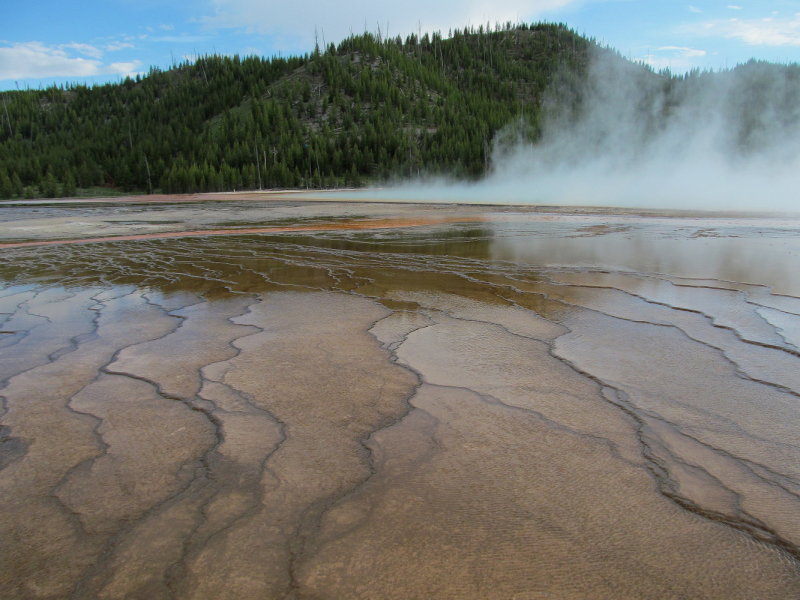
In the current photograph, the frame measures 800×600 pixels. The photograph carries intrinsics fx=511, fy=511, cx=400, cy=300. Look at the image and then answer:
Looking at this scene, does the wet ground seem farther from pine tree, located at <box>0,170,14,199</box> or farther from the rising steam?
pine tree, located at <box>0,170,14,199</box>

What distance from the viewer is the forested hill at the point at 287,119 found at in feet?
252

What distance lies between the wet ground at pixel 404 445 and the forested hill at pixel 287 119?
230 ft

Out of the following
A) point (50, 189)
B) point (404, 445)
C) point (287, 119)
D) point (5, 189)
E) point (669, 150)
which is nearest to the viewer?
point (404, 445)

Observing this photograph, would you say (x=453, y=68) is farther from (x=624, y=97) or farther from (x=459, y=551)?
(x=459, y=551)

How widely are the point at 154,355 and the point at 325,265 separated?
13.5 feet

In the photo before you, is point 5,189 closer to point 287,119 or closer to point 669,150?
point 287,119

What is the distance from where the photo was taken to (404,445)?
7.75ft

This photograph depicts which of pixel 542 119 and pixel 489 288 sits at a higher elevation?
pixel 542 119

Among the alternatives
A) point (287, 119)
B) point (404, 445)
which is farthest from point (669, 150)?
point (287, 119)

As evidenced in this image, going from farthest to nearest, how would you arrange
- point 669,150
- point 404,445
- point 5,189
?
point 5,189 < point 669,150 < point 404,445

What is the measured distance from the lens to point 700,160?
3931 cm

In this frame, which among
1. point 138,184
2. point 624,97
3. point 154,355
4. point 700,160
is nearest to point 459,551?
point 154,355

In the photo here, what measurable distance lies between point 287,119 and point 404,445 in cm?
9527

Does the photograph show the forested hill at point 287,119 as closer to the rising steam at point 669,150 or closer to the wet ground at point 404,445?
the rising steam at point 669,150
